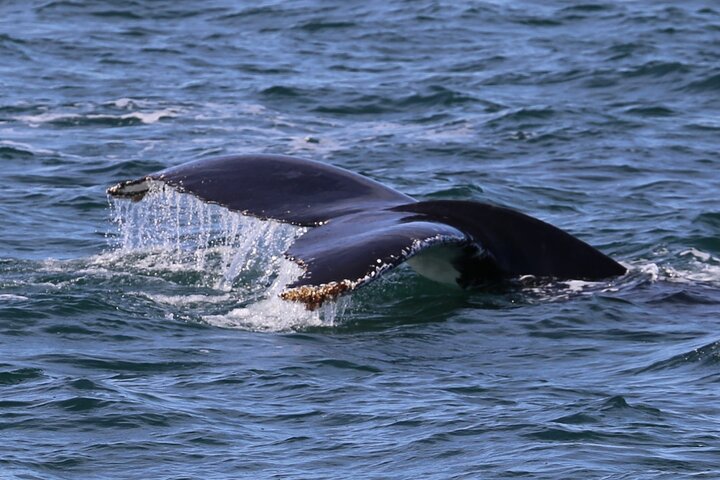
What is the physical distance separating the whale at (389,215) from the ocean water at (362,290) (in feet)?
0.51

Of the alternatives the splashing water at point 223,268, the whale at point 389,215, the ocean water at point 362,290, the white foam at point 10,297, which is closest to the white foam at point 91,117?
the ocean water at point 362,290

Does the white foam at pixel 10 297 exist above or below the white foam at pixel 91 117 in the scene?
above

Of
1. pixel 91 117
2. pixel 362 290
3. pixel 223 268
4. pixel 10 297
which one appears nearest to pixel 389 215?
pixel 362 290

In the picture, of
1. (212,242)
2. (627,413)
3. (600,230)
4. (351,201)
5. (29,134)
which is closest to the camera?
(627,413)

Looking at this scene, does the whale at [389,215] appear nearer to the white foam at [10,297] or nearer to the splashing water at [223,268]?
the splashing water at [223,268]

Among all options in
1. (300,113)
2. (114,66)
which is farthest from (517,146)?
(114,66)

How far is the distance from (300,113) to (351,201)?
8.97m

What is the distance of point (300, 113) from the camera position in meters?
18.2

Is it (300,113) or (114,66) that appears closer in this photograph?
(300,113)

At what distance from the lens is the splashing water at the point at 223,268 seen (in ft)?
30.8

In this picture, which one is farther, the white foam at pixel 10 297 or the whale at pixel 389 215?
the white foam at pixel 10 297

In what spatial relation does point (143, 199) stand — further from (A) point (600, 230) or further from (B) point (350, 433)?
(A) point (600, 230)

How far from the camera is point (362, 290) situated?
33.4ft

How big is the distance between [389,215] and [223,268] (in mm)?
2065
